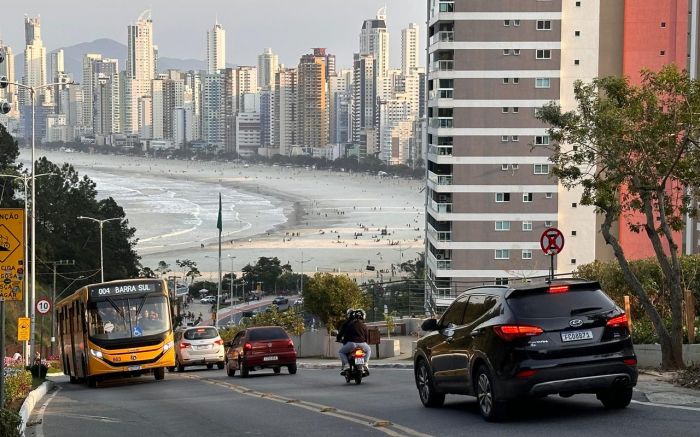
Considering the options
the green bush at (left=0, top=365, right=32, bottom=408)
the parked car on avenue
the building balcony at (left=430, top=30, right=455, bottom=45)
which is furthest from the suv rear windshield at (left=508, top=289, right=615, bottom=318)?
the parked car on avenue

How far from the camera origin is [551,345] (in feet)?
46.7

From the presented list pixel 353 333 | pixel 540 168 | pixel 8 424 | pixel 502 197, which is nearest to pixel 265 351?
pixel 353 333

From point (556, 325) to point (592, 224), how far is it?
2790 inches

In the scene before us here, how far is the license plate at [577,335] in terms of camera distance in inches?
562

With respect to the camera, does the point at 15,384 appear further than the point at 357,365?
No

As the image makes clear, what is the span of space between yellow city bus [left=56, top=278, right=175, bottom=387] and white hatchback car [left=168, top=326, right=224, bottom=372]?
22.9 feet

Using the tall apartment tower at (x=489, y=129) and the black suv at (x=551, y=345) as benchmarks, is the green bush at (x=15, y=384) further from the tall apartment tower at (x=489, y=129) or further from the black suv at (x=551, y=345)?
the tall apartment tower at (x=489, y=129)

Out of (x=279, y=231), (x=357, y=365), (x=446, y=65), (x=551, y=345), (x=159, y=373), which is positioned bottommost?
(x=279, y=231)

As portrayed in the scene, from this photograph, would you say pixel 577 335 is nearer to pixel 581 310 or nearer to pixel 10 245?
pixel 581 310

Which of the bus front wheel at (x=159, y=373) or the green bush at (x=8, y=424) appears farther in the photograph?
the bus front wheel at (x=159, y=373)

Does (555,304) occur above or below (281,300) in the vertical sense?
above

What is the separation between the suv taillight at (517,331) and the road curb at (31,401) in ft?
19.2

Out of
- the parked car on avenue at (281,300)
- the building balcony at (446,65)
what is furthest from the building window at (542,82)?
the parked car on avenue at (281,300)

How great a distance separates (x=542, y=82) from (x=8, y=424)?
2780 inches
